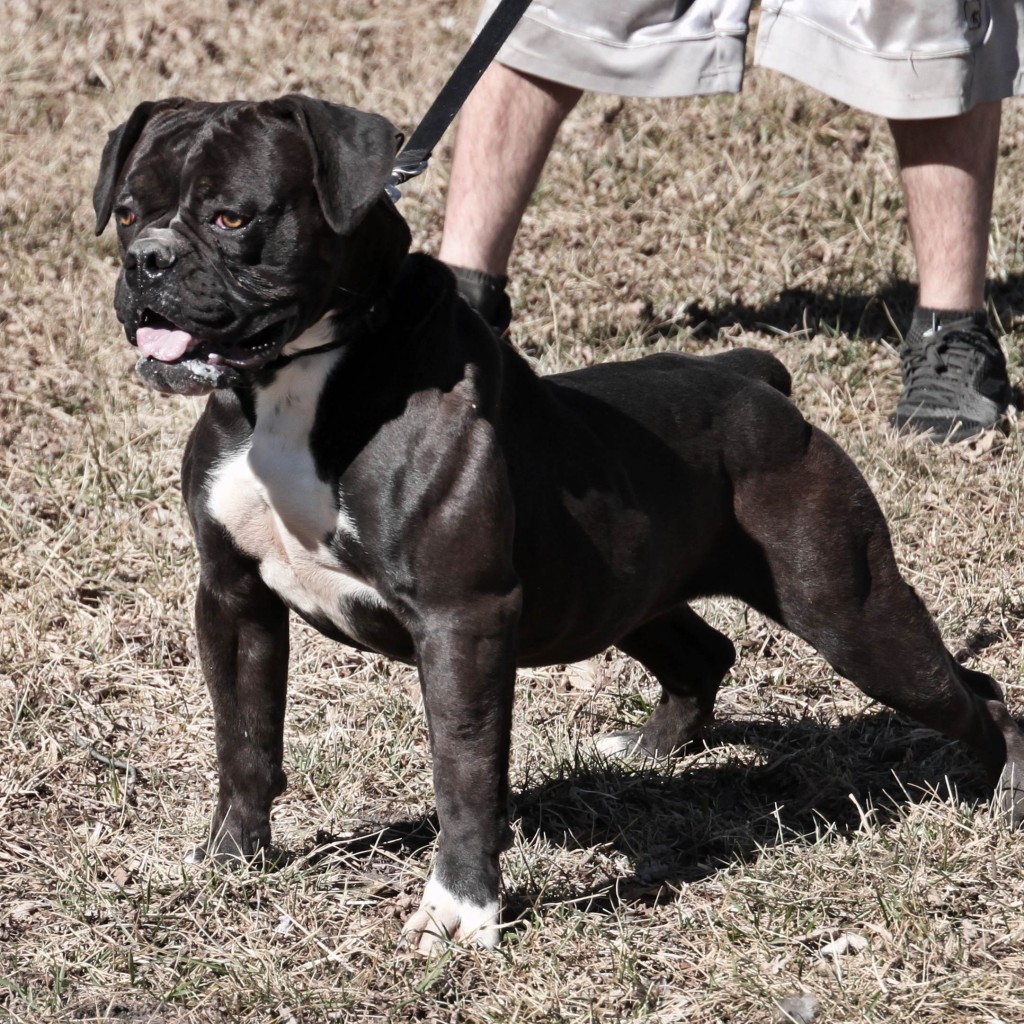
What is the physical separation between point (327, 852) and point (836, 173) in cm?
438

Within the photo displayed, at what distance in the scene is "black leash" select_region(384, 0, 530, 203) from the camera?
10.3 feet

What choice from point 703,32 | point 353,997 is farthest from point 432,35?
point 353,997

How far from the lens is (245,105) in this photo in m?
2.82

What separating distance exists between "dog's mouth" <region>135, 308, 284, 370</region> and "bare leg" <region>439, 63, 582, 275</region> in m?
2.39

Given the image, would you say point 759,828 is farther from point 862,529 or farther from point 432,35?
point 432,35

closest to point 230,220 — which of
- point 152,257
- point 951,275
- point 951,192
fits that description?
point 152,257

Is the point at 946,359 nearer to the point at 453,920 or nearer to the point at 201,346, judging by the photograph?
the point at 453,920

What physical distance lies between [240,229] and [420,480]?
1.76ft

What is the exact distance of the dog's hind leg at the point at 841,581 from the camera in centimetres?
340

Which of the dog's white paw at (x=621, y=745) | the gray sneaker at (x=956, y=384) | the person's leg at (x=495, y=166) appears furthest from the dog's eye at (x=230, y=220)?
the gray sneaker at (x=956, y=384)

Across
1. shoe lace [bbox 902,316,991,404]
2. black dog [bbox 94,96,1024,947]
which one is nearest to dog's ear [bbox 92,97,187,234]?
black dog [bbox 94,96,1024,947]

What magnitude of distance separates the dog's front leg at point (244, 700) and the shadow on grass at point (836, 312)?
318 centimetres

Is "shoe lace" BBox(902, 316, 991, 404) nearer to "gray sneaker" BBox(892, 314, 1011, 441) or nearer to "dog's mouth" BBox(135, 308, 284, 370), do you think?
"gray sneaker" BBox(892, 314, 1011, 441)

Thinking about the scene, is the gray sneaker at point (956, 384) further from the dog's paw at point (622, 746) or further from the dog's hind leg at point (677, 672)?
the dog's paw at point (622, 746)
